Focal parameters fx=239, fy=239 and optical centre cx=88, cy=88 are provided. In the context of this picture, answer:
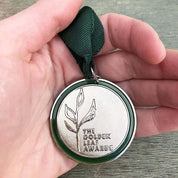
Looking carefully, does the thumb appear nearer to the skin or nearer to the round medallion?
the skin

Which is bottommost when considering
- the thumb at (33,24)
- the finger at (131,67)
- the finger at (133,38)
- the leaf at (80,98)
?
the leaf at (80,98)

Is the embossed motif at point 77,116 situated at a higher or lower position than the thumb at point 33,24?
lower

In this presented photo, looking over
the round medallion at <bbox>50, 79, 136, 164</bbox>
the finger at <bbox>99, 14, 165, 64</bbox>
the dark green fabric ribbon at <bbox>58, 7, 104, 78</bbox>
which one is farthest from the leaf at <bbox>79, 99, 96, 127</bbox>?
the finger at <bbox>99, 14, 165, 64</bbox>

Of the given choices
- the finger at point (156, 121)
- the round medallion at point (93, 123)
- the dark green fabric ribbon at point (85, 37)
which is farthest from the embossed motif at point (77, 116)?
the finger at point (156, 121)

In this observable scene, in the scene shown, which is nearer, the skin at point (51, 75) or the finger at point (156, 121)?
the skin at point (51, 75)

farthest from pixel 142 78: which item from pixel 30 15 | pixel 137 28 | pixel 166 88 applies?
pixel 30 15

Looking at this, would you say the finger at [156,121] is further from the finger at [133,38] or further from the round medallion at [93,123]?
the finger at [133,38]
